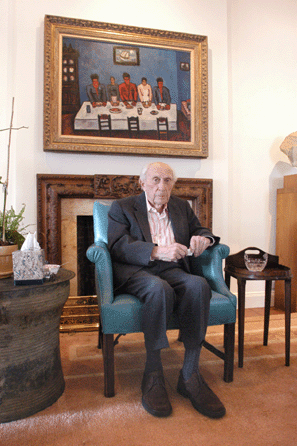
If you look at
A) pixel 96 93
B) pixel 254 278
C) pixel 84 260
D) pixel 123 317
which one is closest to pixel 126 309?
pixel 123 317

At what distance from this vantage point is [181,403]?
1539 mm

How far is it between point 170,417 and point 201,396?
174 millimetres

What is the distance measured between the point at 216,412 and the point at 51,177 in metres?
2.13

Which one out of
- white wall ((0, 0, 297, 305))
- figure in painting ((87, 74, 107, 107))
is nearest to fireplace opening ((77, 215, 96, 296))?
white wall ((0, 0, 297, 305))

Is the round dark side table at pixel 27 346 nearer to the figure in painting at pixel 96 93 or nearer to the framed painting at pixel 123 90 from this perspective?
the framed painting at pixel 123 90

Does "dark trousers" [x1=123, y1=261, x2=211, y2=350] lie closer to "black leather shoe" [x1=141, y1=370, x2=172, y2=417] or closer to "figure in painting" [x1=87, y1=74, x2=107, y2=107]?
"black leather shoe" [x1=141, y1=370, x2=172, y2=417]

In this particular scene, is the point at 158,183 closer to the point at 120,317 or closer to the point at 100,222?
the point at 100,222

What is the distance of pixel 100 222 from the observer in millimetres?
2135

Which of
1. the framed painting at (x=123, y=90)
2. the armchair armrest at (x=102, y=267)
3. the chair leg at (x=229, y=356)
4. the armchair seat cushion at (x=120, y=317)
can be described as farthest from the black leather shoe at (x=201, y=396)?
the framed painting at (x=123, y=90)

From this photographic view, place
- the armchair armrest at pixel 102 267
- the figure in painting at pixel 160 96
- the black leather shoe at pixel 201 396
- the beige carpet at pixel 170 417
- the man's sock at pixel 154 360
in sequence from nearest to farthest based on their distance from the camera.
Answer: the beige carpet at pixel 170 417, the black leather shoe at pixel 201 396, the man's sock at pixel 154 360, the armchair armrest at pixel 102 267, the figure in painting at pixel 160 96

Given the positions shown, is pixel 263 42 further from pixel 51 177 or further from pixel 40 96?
pixel 51 177

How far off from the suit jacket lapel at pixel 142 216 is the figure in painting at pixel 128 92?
1.20 metres

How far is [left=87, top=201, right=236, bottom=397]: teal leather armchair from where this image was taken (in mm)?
1593

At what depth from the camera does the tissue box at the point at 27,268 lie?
4.76 ft
